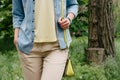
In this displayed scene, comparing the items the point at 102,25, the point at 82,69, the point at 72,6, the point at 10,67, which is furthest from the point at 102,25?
the point at 72,6

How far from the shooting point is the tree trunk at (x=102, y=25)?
7422 millimetres

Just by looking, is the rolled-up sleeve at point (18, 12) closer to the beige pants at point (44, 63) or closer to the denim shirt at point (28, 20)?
the denim shirt at point (28, 20)

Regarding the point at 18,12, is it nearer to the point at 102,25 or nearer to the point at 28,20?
the point at 28,20

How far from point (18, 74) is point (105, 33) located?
6.10 ft

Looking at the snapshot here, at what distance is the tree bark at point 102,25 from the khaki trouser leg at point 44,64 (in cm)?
373

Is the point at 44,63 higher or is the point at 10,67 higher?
the point at 44,63

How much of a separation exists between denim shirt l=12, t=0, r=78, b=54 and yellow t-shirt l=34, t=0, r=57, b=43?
51 millimetres

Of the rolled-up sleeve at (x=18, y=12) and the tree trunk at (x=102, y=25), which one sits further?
the tree trunk at (x=102, y=25)

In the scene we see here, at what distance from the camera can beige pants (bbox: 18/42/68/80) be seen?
3660 millimetres

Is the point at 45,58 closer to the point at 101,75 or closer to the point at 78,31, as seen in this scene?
the point at 101,75

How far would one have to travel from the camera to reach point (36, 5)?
369 centimetres

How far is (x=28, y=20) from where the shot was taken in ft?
12.3

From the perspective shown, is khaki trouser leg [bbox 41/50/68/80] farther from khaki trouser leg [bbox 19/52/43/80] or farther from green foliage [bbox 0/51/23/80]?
green foliage [bbox 0/51/23/80]

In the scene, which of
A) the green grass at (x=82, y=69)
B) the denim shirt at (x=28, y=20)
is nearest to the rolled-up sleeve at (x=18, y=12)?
the denim shirt at (x=28, y=20)
